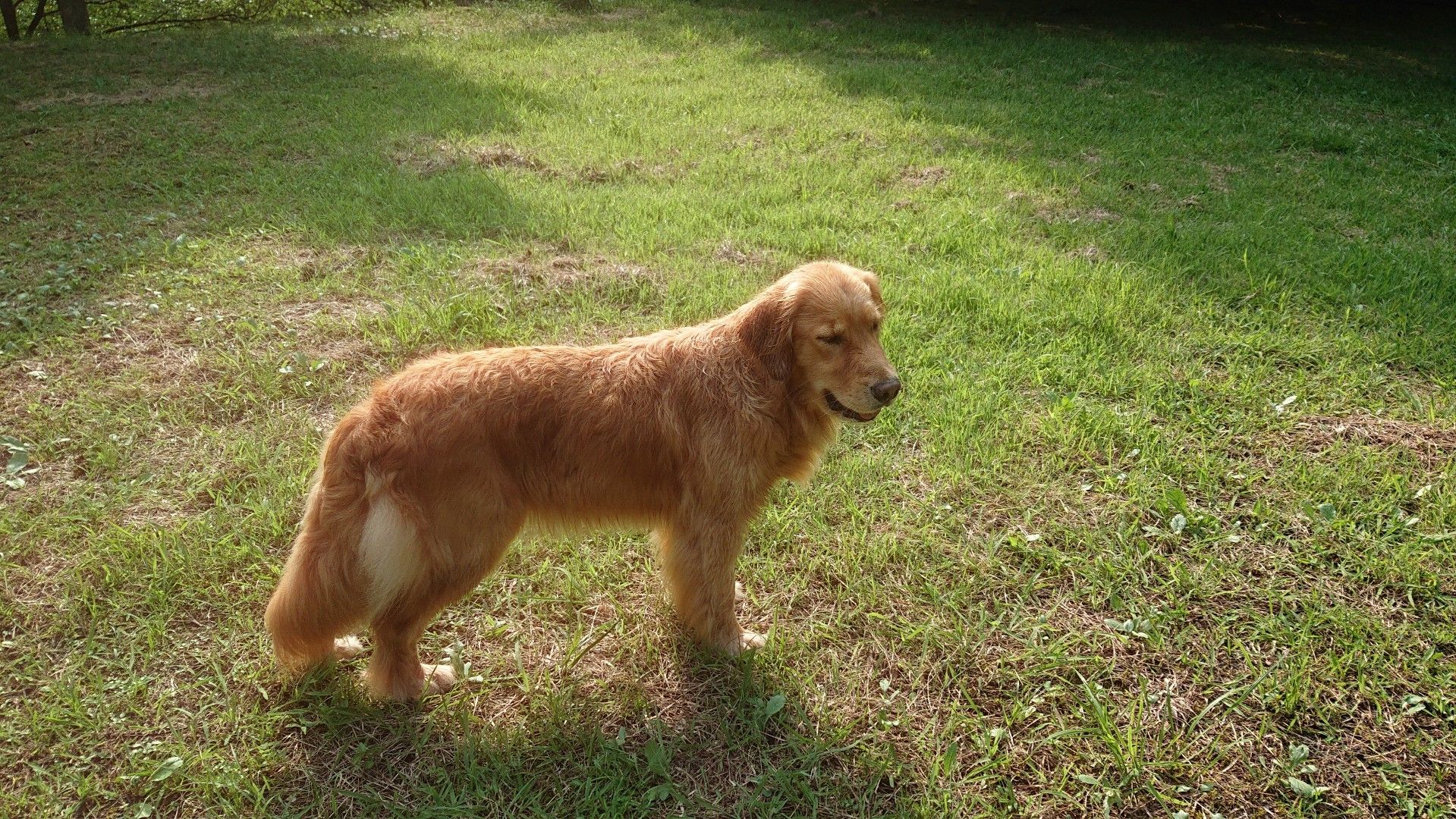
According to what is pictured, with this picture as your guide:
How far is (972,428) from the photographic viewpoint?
4.20 m

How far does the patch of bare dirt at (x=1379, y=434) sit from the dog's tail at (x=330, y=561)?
429cm

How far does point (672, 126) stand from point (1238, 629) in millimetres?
7757

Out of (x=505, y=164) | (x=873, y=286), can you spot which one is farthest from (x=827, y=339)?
(x=505, y=164)

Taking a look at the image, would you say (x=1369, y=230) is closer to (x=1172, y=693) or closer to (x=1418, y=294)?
(x=1418, y=294)

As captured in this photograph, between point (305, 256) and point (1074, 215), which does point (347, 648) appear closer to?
point (305, 256)

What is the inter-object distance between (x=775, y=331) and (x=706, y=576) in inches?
37.3

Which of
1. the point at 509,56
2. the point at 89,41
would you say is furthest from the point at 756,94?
the point at 89,41

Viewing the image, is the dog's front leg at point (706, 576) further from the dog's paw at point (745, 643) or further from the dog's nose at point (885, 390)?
the dog's nose at point (885, 390)

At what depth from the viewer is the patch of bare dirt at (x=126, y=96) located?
9688mm

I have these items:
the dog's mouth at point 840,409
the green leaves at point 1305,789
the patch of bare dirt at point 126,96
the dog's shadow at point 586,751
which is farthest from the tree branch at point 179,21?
the green leaves at point 1305,789

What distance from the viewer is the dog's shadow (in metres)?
2.50

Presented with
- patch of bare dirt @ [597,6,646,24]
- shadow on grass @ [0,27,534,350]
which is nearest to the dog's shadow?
shadow on grass @ [0,27,534,350]

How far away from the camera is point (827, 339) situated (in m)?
2.89

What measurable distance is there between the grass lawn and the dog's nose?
97 centimetres
